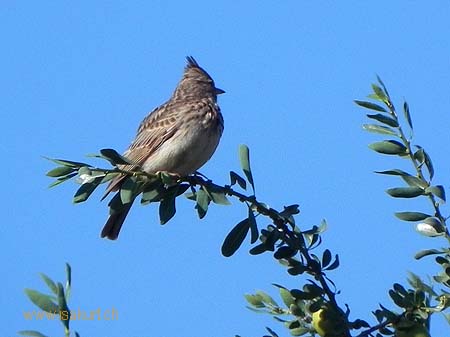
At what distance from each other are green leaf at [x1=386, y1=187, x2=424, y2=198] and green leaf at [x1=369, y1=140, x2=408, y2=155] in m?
0.17

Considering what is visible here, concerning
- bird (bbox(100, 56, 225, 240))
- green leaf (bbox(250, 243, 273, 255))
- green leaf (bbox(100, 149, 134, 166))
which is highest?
bird (bbox(100, 56, 225, 240))

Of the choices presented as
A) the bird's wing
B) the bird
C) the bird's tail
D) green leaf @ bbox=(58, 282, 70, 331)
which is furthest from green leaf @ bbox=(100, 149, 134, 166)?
the bird's wing

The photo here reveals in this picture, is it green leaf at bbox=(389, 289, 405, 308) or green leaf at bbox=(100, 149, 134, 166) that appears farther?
green leaf at bbox=(100, 149, 134, 166)

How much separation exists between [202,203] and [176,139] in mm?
4577

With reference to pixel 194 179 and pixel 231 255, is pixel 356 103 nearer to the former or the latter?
pixel 231 255

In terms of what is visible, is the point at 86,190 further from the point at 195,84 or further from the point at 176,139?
the point at 195,84

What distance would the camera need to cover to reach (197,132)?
912 cm

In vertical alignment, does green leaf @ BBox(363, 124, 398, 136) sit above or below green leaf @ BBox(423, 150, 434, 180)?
above

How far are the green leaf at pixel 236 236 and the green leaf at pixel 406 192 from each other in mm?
A: 653

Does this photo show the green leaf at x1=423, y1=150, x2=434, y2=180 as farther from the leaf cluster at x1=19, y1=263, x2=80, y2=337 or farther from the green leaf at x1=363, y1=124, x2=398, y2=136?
the leaf cluster at x1=19, y1=263, x2=80, y2=337

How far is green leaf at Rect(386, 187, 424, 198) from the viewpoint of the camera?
4211mm

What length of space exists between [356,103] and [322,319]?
3.05ft

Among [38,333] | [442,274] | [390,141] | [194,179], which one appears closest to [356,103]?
[390,141]


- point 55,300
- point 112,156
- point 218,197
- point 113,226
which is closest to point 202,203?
point 218,197
